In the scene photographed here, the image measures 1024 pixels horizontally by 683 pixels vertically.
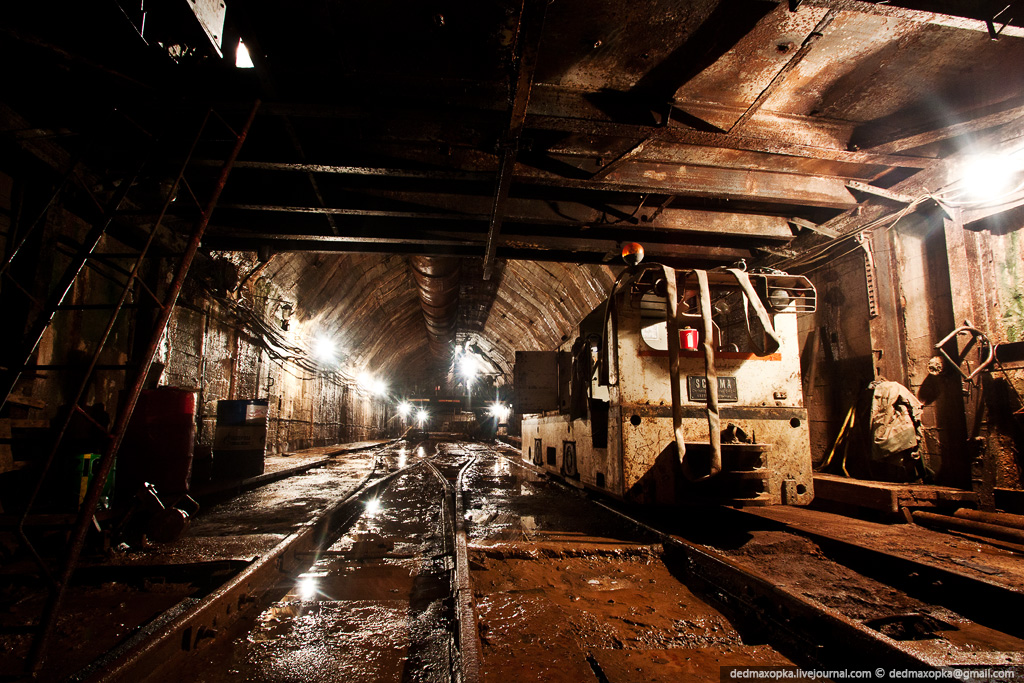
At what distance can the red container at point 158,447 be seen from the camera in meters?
4.05

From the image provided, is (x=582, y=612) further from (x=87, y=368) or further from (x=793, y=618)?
(x=87, y=368)

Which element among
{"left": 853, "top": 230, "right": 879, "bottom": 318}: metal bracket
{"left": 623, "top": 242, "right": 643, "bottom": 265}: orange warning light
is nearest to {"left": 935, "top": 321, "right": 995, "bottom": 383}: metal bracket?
{"left": 853, "top": 230, "right": 879, "bottom": 318}: metal bracket

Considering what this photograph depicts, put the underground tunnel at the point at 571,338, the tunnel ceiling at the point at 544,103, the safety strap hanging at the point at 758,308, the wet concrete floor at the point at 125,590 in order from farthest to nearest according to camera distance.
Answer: the safety strap hanging at the point at 758,308 → the tunnel ceiling at the point at 544,103 → the underground tunnel at the point at 571,338 → the wet concrete floor at the point at 125,590

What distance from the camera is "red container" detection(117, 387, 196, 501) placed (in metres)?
4.05

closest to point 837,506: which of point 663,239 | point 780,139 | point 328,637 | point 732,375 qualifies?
point 732,375

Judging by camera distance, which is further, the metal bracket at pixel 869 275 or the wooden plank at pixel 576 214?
the metal bracket at pixel 869 275

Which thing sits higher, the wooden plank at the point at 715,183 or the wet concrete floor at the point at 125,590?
the wooden plank at the point at 715,183

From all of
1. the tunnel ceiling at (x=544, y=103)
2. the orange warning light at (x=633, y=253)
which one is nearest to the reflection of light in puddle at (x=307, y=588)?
the tunnel ceiling at (x=544, y=103)

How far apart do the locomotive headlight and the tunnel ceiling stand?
1.21m

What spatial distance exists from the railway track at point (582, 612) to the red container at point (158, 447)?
5.07ft

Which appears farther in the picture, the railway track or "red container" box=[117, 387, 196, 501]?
"red container" box=[117, 387, 196, 501]

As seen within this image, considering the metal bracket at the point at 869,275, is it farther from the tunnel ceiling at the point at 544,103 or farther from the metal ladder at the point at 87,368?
the metal ladder at the point at 87,368

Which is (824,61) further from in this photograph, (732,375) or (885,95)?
(732,375)

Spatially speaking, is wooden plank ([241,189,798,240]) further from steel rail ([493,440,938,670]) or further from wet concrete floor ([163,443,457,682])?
steel rail ([493,440,938,670])
